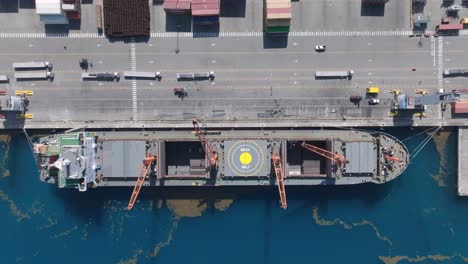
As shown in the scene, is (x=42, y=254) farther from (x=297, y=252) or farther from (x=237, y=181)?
(x=297, y=252)

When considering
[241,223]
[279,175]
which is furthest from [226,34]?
[241,223]

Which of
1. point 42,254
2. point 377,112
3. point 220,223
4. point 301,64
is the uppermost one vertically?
point 301,64

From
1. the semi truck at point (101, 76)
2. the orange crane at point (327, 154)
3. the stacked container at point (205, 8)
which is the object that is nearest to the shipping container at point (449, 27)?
the orange crane at point (327, 154)


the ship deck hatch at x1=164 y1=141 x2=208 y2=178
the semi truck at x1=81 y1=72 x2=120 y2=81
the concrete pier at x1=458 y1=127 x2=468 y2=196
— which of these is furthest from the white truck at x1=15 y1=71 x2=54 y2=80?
the concrete pier at x1=458 y1=127 x2=468 y2=196

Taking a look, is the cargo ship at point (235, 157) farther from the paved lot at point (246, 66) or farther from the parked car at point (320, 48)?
the parked car at point (320, 48)

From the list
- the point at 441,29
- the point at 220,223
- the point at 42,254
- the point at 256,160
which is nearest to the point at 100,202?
the point at 42,254

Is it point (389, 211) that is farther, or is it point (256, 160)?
point (389, 211)

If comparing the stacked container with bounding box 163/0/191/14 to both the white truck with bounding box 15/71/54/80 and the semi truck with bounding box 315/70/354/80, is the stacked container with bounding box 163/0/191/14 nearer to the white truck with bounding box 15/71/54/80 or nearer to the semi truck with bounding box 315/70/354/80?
the white truck with bounding box 15/71/54/80
